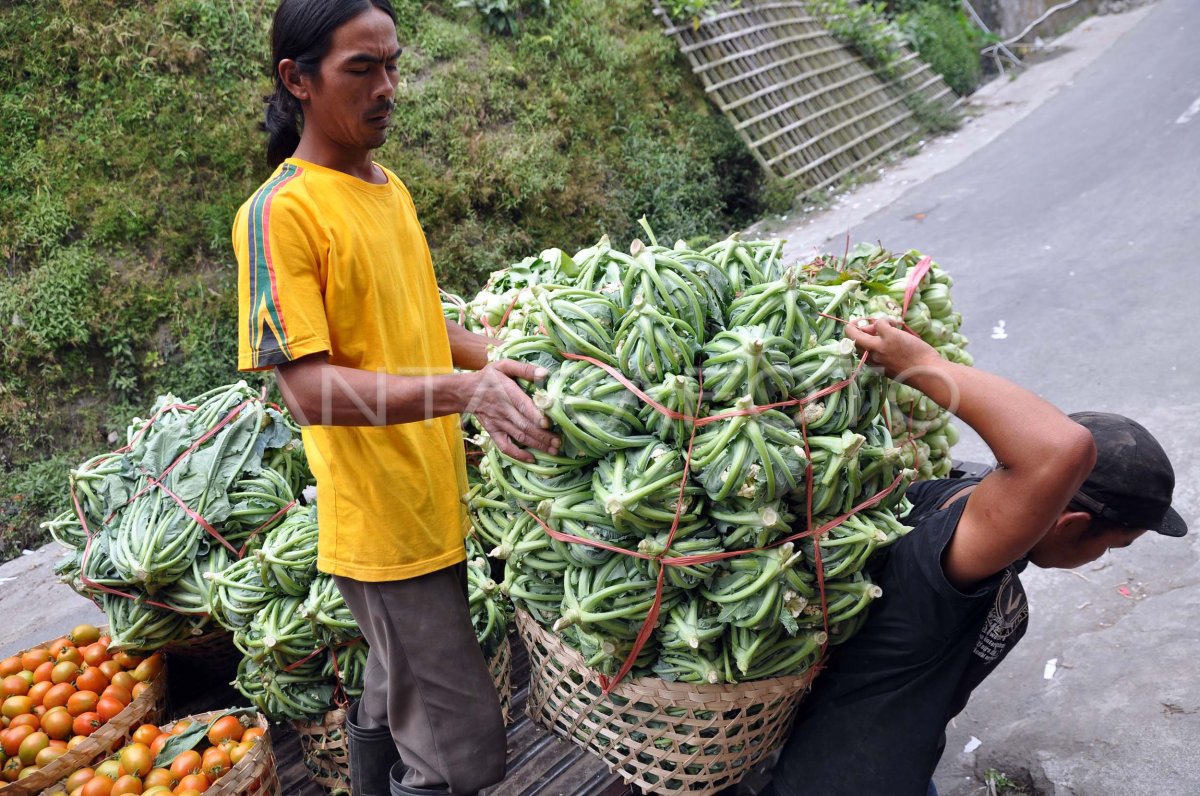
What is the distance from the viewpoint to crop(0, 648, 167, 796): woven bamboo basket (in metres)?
2.66

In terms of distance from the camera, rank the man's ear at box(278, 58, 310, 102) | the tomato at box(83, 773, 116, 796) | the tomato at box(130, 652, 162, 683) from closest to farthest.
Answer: the man's ear at box(278, 58, 310, 102) < the tomato at box(83, 773, 116, 796) < the tomato at box(130, 652, 162, 683)

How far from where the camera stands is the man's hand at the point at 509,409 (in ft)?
6.28

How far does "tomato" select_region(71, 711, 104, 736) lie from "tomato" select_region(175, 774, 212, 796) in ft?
1.70

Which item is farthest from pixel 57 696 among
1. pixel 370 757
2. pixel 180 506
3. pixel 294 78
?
pixel 294 78

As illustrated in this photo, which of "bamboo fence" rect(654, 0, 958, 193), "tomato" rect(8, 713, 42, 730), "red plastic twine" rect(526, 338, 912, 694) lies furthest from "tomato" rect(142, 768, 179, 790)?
"bamboo fence" rect(654, 0, 958, 193)

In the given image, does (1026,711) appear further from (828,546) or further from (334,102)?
(334,102)

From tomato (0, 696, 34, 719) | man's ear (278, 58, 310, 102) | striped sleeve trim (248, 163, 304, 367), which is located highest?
man's ear (278, 58, 310, 102)

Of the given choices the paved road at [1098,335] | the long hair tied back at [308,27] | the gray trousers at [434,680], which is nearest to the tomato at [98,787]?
the gray trousers at [434,680]

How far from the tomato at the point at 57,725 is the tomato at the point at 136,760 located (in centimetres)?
35

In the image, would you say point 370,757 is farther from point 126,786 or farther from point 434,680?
point 126,786

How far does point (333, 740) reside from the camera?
271 centimetres

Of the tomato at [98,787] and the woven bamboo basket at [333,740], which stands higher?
the tomato at [98,787]

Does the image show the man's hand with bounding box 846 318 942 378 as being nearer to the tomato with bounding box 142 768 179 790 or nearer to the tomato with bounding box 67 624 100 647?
the tomato with bounding box 142 768 179 790

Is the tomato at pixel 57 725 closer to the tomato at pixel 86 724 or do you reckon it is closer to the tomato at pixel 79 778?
the tomato at pixel 86 724
